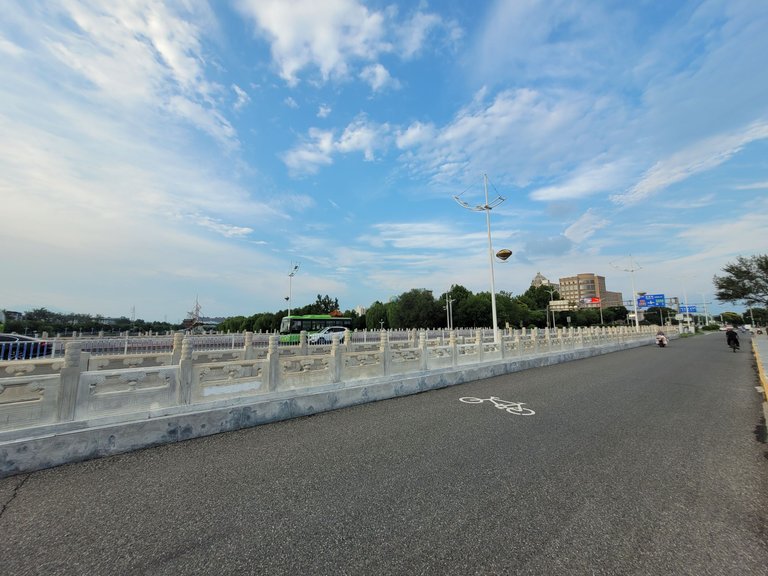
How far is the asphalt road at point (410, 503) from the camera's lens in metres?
2.60

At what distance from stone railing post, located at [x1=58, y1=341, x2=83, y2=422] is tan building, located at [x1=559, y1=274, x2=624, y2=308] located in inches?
4466

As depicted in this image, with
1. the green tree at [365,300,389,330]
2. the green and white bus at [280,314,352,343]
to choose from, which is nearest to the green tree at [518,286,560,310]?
the green tree at [365,300,389,330]

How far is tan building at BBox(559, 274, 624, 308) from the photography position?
106319 mm

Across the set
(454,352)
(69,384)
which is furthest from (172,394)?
(454,352)

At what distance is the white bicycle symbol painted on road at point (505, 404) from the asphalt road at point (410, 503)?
0.75m

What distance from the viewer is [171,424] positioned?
5.35 metres

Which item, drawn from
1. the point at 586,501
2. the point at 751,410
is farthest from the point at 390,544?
the point at 751,410

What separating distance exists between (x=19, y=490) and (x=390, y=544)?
417cm

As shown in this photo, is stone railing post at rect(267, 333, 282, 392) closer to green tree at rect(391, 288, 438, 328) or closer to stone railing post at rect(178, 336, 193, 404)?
stone railing post at rect(178, 336, 193, 404)

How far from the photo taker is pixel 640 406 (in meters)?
7.61

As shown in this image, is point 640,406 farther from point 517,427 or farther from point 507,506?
point 507,506

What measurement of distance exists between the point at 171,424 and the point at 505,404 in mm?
6511

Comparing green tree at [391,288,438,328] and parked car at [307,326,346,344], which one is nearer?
parked car at [307,326,346,344]

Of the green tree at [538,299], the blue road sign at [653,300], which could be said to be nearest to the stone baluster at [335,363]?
the blue road sign at [653,300]
